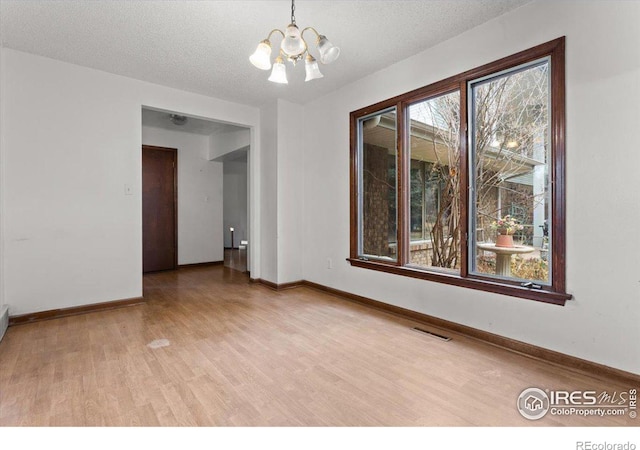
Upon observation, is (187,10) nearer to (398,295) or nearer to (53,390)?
(53,390)

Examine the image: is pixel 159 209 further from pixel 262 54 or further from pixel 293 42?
pixel 293 42

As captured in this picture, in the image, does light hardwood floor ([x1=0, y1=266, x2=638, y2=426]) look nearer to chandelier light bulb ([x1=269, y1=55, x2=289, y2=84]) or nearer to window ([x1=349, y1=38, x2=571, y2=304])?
window ([x1=349, y1=38, x2=571, y2=304])

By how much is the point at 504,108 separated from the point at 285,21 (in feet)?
6.66

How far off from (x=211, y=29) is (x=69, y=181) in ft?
7.63

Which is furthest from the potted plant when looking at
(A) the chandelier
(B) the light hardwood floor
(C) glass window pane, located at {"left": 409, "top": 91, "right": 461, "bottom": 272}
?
(A) the chandelier

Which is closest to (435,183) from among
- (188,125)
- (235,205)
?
(188,125)

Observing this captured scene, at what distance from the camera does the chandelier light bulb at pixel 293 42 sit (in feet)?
6.56

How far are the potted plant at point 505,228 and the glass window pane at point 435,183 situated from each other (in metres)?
0.36

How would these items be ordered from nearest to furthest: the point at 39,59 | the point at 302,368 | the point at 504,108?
1. the point at 302,368
2. the point at 504,108
3. the point at 39,59

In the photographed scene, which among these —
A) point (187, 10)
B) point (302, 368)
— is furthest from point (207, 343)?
point (187, 10)

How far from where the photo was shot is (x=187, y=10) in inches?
97.7

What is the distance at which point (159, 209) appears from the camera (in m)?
5.82

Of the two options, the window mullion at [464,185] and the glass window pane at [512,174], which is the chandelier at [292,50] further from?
the glass window pane at [512,174]

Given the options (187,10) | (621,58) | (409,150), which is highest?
(187,10)
